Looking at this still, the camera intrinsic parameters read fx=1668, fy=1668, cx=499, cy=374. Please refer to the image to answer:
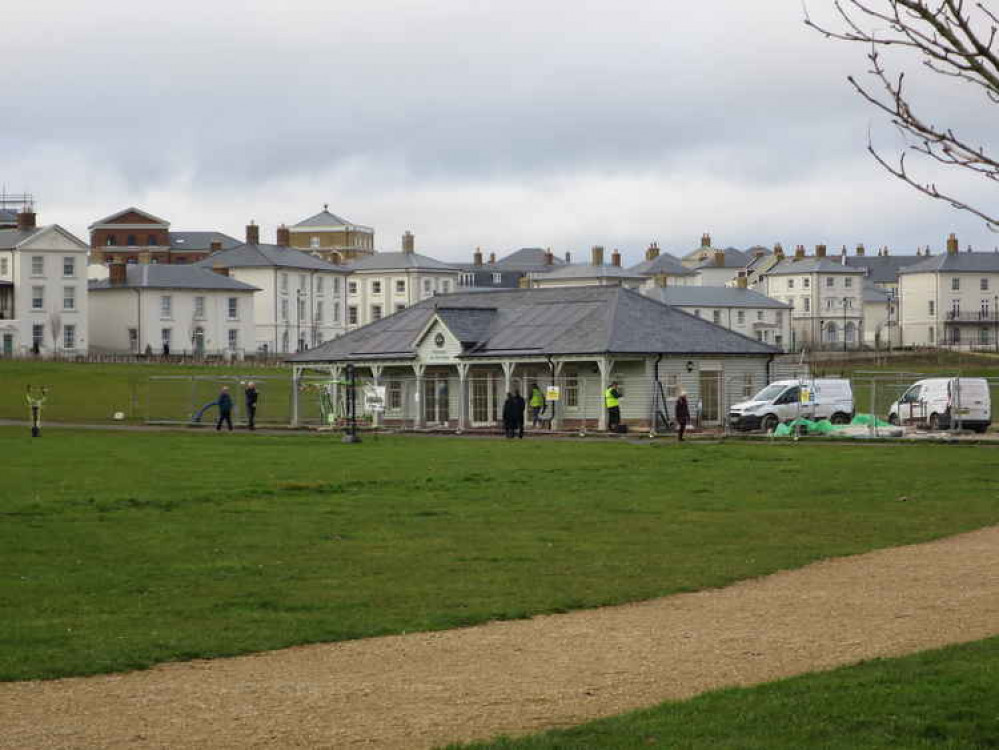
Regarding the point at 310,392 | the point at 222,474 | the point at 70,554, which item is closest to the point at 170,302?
the point at 310,392

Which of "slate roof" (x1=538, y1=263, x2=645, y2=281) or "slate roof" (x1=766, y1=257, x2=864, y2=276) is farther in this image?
"slate roof" (x1=538, y1=263, x2=645, y2=281)

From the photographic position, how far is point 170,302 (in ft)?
381

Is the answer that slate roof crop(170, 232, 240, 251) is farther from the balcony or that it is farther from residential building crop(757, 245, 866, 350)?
the balcony

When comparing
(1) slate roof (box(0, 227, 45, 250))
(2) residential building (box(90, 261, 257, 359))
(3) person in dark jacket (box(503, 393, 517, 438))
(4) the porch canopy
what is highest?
(1) slate roof (box(0, 227, 45, 250))

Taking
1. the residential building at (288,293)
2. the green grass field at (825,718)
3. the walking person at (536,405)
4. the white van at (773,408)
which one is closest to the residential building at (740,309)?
the residential building at (288,293)

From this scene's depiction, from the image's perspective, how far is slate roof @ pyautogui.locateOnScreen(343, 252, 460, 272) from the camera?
14850 cm

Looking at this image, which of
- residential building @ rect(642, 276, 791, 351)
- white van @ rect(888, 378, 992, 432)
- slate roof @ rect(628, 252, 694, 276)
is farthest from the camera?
slate roof @ rect(628, 252, 694, 276)

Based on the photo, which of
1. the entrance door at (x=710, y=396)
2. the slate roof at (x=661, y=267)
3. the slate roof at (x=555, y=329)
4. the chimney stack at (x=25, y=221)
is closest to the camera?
the slate roof at (x=555, y=329)

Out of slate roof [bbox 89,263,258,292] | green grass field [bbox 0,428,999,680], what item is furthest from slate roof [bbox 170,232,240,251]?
green grass field [bbox 0,428,999,680]

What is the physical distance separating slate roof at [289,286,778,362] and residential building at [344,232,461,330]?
3190 inches

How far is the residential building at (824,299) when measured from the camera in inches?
5861

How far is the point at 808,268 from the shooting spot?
15012cm

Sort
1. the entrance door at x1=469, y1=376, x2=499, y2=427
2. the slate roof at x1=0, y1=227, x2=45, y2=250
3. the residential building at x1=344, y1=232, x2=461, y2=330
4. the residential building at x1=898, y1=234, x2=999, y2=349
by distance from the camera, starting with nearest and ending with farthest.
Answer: the entrance door at x1=469, y1=376, x2=499, y2=427, the slate roof at x1=0, y1=227, x2=45, y2=250, the residential building at x1=898, y1=234, x2=999, y2=349, the residential building at x1=344, y1=232, x2=461, y2=330

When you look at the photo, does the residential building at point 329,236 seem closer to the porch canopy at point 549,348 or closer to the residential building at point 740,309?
the residential building at point 740,309
